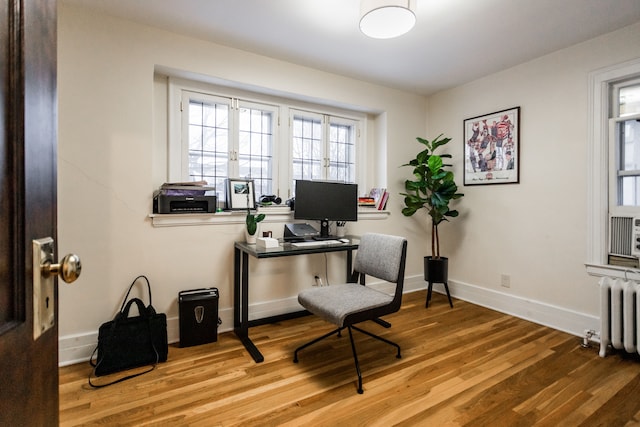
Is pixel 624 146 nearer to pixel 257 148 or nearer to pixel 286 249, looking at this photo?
pixel 286 249

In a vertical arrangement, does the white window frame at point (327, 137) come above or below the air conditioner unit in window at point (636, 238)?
above

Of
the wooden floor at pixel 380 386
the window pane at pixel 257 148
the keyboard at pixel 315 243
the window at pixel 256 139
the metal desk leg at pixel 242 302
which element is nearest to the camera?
the wooden floor at pixel 380 386

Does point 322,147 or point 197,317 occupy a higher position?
point 322,147

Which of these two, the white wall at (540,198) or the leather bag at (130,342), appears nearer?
the leather bag at (130,342)

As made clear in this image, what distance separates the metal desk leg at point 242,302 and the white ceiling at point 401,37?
1.76 meters

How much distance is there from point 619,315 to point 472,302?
1.29m

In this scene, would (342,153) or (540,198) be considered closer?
(540,198)

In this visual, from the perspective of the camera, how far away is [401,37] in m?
2.51

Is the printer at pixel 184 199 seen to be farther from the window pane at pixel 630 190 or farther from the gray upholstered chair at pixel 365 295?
the window pane at pixel 630 190

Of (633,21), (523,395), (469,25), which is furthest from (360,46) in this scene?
(523,395)

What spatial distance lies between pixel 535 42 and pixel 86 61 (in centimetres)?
343

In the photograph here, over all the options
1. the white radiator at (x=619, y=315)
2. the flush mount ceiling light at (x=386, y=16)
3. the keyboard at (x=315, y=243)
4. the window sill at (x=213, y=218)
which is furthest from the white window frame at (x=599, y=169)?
the window sill at (x=213, y=218)

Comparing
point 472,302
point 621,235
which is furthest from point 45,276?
point 472,302

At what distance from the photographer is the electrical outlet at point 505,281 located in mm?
3121
